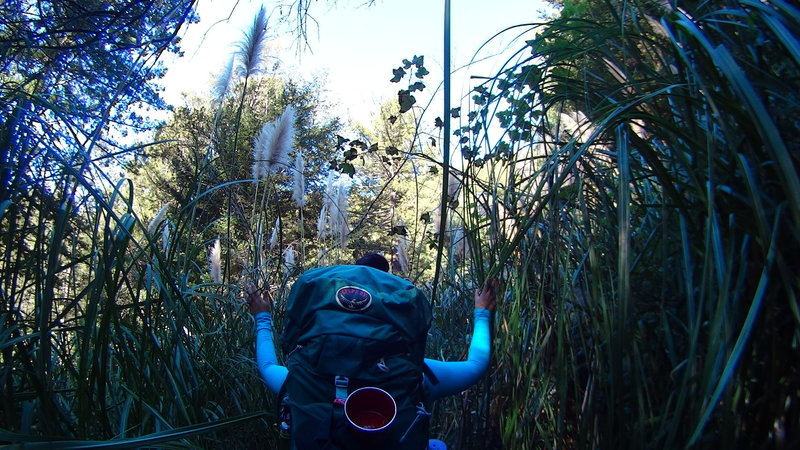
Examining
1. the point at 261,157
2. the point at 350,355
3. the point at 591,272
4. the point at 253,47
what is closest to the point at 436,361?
the point at 350,355

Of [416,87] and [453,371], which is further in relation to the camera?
[416,87]

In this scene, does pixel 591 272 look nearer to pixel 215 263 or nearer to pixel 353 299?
pixel 353 299

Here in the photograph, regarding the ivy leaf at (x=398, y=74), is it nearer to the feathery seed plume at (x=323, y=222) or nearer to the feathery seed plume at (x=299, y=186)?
the feathery seed plume at (x=299, y=186)

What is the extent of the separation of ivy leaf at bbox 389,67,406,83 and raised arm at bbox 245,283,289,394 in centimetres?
178

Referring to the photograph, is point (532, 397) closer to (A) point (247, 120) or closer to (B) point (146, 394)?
(B) point (146, 394)

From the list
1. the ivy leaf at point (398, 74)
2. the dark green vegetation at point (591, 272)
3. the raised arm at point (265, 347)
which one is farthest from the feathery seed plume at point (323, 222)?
the raised arm at point (265, 347)

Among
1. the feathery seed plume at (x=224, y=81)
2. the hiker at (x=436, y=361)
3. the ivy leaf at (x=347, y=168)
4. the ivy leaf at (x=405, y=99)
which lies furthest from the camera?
the feathery seed plume at (x=224, y=81)

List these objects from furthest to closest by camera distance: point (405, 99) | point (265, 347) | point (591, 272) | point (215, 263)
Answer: point (215, 263) → point (405, 99) → point (265, 347) → point (591, 272)

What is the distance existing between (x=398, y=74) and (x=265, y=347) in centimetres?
209

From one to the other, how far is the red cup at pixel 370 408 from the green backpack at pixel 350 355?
3 centimetres

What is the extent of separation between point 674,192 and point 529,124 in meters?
0.85

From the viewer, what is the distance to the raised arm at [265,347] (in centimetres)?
174

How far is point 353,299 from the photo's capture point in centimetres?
156

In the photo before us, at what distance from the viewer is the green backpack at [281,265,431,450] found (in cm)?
143
